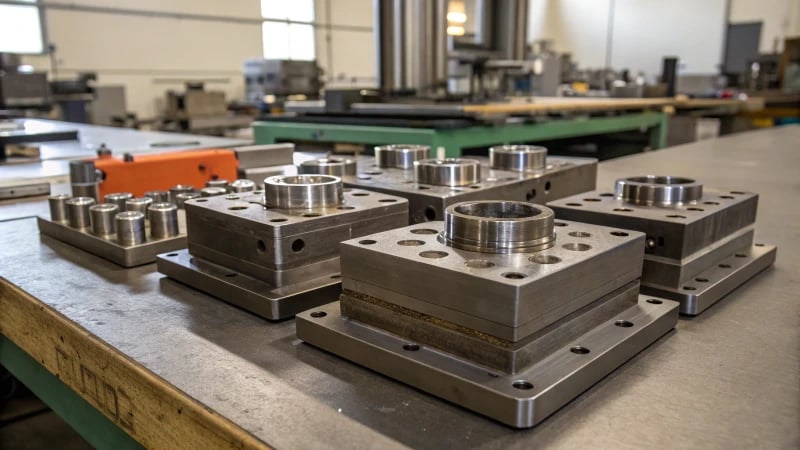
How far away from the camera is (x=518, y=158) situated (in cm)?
90

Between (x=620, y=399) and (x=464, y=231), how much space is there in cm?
17

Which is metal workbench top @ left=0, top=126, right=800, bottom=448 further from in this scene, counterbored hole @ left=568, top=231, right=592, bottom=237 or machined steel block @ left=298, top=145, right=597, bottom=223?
machined steel block @ left=298, top=145, right=597, bottom=223

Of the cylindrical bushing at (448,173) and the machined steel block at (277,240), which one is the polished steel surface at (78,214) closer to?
the machined steel block at (277,240)

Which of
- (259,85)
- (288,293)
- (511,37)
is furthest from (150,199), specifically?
(259,85)

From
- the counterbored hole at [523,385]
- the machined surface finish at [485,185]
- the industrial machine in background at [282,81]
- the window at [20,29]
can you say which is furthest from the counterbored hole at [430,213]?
the window at [20,29]

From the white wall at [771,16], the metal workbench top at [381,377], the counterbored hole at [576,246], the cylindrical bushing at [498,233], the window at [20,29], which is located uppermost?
the white wall at [771,16]

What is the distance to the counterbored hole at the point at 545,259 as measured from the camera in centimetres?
46

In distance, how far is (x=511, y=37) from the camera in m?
3.25

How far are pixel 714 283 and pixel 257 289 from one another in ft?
1.48

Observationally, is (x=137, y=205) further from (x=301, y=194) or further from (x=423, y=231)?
(x=423, y=231)

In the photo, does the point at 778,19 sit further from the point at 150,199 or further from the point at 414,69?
the point at 150,199

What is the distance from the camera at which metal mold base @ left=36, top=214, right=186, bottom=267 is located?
28.4 inches

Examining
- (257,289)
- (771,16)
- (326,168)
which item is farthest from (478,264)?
(771,16)

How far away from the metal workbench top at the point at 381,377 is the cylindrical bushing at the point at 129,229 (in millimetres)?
36
